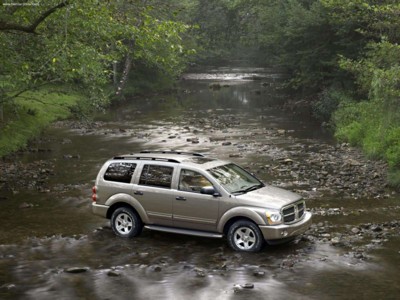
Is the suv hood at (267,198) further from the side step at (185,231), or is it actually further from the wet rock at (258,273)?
the wet rock at (258,273)

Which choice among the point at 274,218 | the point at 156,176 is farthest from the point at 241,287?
the point at 156,176

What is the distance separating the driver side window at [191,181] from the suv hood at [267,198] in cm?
100

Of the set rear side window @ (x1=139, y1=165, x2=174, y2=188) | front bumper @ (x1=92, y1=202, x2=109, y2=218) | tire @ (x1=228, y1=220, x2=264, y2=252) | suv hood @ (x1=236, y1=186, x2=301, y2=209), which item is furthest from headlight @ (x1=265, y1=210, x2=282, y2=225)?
front bumper @ (x1=92, y1=202, x2=109, y2=218)

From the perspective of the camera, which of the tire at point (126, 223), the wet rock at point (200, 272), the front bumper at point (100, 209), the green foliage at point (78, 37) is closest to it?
the wet rock at point (200, 272)

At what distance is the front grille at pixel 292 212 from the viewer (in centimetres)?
1241

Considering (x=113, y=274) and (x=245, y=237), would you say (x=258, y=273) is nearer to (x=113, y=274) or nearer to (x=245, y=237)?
(x=245, y=237)

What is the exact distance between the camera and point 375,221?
1558 centimetres

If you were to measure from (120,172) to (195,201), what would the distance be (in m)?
2.39

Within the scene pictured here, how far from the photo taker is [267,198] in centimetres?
1262

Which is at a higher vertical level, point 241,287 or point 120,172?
point 120,172

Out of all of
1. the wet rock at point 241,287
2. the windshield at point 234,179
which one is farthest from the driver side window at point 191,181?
the wet rock at point 241,287

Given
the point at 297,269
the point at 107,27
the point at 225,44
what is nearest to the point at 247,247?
the point at 297,269

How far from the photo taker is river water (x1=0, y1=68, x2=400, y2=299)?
34.8 feet

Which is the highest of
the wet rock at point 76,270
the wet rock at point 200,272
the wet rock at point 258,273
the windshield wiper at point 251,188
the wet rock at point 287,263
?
the windshield wiper at point 251,188
